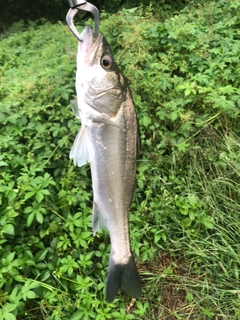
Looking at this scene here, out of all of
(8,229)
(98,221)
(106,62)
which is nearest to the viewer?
(106,62)

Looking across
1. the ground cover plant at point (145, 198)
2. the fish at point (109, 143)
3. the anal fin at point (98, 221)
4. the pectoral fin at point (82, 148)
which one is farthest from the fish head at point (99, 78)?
the ground cover plant at point (145, 198)

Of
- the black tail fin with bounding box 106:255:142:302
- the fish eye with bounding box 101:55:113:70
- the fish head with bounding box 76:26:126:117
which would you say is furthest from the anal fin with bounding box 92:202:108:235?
the fish eye with bounding box 101:55:113:70

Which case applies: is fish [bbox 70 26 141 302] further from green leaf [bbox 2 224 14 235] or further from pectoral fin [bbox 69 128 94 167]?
green leaf [bbox 2 224 14 235]

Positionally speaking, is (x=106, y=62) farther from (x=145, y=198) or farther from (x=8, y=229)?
(x=145, y=198)

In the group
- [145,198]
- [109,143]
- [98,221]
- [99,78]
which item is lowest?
[145,198]

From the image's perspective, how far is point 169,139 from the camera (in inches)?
123

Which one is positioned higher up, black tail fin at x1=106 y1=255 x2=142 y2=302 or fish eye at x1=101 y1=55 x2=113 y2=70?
fish eye at x1=101 y1=55 x2=113 y2=70

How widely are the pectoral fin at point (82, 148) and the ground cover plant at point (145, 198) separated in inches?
32.9

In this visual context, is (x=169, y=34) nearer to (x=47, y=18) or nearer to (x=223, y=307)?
(x=223, y=307)

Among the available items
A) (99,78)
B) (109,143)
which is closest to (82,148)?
(109,143)

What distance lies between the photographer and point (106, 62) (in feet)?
5.02

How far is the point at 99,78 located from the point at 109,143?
300 mm

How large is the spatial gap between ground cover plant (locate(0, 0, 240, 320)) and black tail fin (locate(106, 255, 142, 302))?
0.62 metres

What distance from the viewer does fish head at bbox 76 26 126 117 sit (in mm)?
1472
